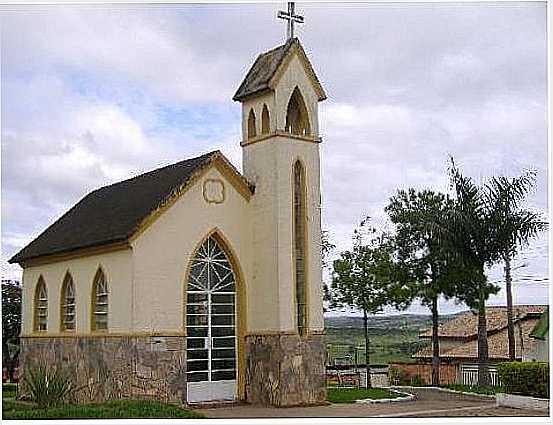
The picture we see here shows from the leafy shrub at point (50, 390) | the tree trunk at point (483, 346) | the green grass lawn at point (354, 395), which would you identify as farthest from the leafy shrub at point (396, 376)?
the leafy shrub at point (50, 390)

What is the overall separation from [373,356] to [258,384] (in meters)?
14.6

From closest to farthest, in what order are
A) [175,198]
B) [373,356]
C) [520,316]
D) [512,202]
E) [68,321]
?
1. [175,198]
2. [68,321]
3. [512,202]
4. [520,316]
5. [373,356]

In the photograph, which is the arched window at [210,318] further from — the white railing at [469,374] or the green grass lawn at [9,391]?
the white railing at [469,374]

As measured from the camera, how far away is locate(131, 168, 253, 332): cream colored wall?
57.6ft

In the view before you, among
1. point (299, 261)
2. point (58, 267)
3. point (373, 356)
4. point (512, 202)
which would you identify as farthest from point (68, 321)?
point (373, 356)

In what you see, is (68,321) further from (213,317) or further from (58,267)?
(213,317)

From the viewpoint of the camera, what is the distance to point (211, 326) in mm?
18594

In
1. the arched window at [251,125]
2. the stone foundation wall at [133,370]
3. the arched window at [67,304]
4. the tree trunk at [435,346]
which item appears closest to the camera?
the stone foundation wall at [133,370]

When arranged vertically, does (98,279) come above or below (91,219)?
below

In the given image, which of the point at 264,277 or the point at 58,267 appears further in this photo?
the point at 58,267

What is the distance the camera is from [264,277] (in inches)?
735

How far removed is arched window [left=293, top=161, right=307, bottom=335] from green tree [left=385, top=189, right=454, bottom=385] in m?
6.02

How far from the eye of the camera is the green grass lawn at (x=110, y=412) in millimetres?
14852

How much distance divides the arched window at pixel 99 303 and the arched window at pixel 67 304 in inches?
48.5
